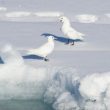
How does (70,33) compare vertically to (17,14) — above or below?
below

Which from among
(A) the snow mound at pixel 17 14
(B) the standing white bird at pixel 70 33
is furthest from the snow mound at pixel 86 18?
(B) the standing white bird at pixel 70 33

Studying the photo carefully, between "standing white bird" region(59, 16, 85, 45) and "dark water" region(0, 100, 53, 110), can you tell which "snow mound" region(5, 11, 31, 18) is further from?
"dark water" region(0, 100, 53, 110)

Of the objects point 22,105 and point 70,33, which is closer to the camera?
point 22,105

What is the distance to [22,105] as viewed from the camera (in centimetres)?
840

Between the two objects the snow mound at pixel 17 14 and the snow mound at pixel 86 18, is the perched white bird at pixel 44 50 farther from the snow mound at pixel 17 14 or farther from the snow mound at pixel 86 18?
the snow mound at pixel 17 14

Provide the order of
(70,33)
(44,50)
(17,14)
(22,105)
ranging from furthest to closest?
1. (17,14)
2. (70,33)
3. (44,50)
4. (22,105)

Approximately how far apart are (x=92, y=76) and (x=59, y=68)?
26.5 inches

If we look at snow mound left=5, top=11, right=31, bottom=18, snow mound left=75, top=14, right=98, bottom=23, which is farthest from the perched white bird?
snow mound left=5, top=11, right=31, bottom=18

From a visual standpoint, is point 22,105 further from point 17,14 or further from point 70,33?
point 17,14

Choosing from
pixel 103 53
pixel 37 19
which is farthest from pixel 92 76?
pixel 37 19

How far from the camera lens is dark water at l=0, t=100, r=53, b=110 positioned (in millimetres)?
8345

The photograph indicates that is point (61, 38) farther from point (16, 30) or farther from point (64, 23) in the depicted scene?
point (16, 30)

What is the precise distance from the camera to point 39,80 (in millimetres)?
8383

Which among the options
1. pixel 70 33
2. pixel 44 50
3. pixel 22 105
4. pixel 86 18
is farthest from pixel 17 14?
pixel 22 105
